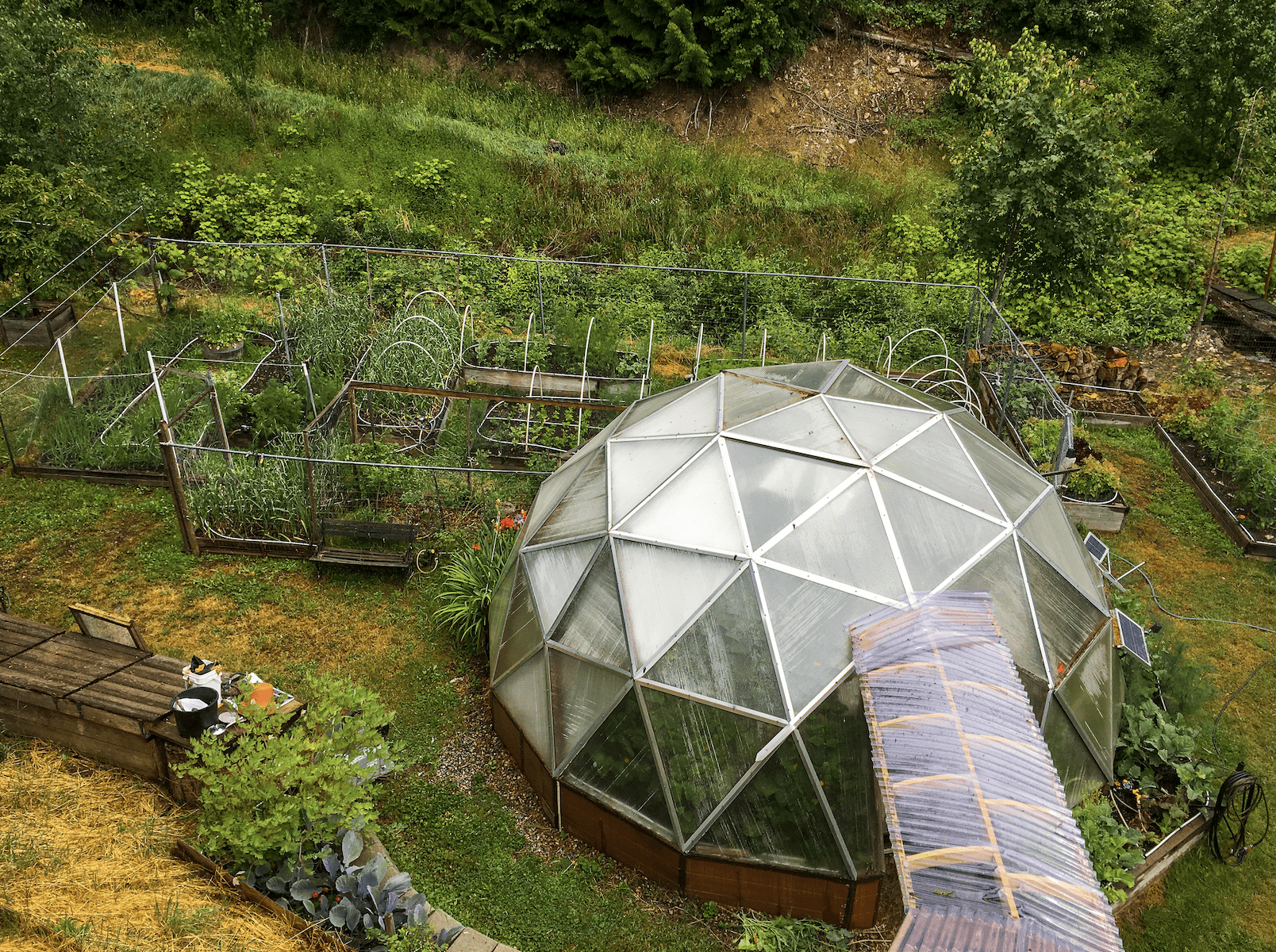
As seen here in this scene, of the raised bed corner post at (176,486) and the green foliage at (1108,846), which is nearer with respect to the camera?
the green foliage at (1108,846)

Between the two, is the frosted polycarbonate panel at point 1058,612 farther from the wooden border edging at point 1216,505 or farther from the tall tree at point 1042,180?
the tall tree at point 1042,180

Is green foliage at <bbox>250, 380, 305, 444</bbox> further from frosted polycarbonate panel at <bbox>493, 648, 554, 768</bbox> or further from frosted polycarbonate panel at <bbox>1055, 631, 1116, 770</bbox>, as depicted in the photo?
frosted polycarbonate panel at <bbox>1055, 631, 1116, 770</bbox>

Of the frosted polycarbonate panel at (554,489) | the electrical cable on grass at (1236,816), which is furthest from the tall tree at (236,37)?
the electrical cable on grass at (1236,816)

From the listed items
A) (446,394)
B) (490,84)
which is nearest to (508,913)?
(446,394)

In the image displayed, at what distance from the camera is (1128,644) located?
328 inches

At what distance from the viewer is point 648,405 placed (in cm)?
978

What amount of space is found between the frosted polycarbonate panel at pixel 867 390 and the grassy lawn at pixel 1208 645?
3792 mm

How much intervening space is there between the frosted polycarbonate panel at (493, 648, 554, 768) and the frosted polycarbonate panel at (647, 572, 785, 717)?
1204mm

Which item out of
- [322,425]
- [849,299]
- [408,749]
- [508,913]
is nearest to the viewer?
[508,913]

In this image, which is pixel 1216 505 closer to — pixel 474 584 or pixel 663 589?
pixel 663 589

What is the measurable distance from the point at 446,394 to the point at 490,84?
50.2 ft

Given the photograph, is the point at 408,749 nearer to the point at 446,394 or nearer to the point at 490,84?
the point at 446,394

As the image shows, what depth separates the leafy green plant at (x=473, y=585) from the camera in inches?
369

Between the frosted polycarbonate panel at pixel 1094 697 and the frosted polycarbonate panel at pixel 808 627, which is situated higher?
the frosted polycarbonate panel at pixel 808 627
